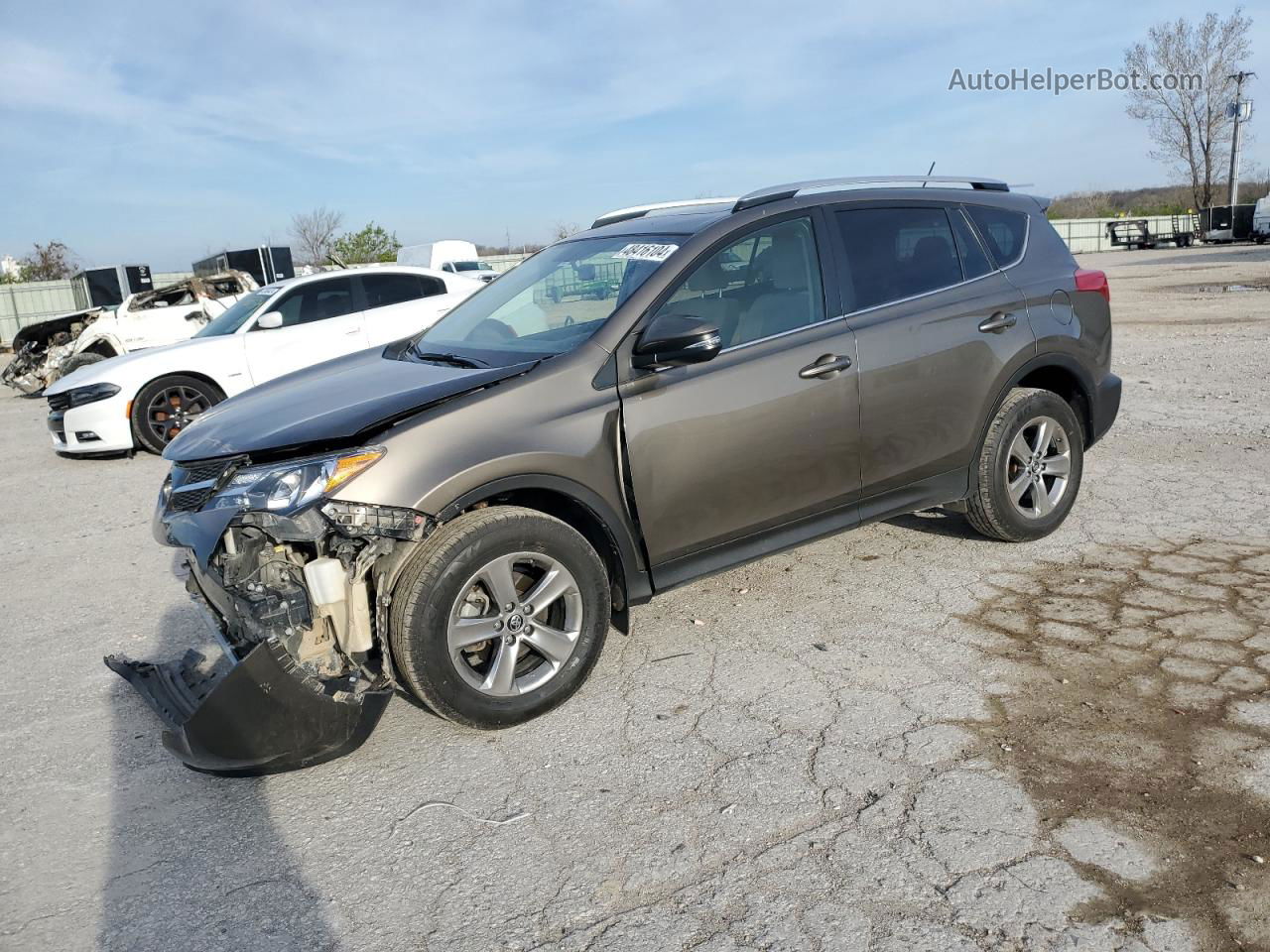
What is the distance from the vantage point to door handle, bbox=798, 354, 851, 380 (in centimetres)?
416

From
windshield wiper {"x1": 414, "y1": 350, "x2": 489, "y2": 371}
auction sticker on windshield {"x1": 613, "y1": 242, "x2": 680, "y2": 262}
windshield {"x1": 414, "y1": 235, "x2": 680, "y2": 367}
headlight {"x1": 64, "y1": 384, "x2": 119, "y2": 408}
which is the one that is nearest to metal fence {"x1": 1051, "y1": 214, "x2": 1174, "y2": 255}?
headlight {"x1": 64, "y1": 384, "x2": 119, "y2": 408}

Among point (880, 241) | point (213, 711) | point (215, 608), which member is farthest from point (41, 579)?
point (880, 241)

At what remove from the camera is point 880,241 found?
4.61 m

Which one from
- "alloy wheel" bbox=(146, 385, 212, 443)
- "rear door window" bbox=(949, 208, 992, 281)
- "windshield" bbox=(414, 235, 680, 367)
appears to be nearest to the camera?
"windshield" bbox=(414, 235, 680, 367)

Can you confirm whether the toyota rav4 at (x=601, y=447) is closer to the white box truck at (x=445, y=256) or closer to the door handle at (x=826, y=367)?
the door handle at (x=826, y=367)

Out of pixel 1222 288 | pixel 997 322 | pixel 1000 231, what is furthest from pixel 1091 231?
pixel 997 322

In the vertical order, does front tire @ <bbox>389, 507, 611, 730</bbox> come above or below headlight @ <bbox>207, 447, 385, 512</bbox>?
below

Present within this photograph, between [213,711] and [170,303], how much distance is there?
13128 millimetres

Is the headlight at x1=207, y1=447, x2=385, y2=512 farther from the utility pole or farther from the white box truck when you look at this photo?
the utility pole

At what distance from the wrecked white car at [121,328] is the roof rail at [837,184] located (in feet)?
36.4

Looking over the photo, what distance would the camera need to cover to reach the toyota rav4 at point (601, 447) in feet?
10.9

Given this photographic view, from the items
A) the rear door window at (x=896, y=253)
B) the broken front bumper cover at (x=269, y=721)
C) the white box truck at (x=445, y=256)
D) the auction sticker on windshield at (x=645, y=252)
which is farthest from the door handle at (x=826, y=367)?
the white box truck at (x=445, y=256)

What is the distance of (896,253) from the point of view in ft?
15.3

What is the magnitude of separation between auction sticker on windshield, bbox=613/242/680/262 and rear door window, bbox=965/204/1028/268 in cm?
185
